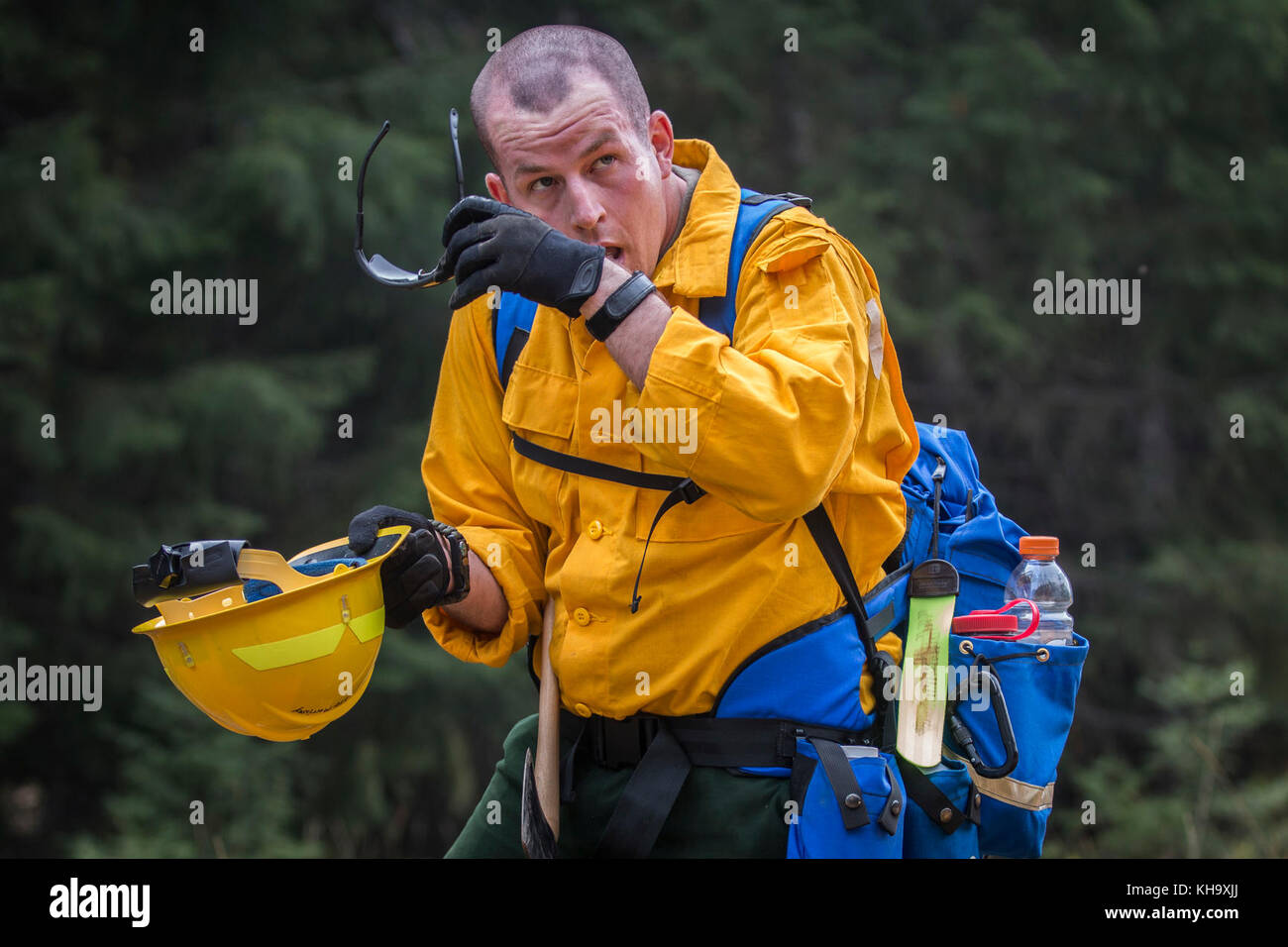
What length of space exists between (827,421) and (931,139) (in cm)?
729

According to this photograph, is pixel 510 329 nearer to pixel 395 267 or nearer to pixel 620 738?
pixel 395 267

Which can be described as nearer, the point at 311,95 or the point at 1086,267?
the point at 311,95

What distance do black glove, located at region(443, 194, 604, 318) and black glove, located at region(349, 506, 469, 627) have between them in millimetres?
515

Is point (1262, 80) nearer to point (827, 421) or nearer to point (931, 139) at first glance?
point (931, 139)

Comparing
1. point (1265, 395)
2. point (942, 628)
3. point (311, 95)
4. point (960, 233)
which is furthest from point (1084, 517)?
point (942, 628)

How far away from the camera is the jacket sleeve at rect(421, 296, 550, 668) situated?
2523mm

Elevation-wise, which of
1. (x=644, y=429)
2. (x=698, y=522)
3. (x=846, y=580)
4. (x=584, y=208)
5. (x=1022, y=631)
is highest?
(x=584, y=208)

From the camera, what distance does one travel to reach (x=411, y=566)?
233 cm

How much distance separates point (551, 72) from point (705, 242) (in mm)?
417

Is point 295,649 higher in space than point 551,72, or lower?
lower

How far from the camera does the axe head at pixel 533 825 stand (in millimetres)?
2334

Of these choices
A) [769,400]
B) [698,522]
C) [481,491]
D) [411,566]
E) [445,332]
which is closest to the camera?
[769,400]

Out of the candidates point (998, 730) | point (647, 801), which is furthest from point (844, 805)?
point (998, 730)

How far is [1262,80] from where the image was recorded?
9102 mm
